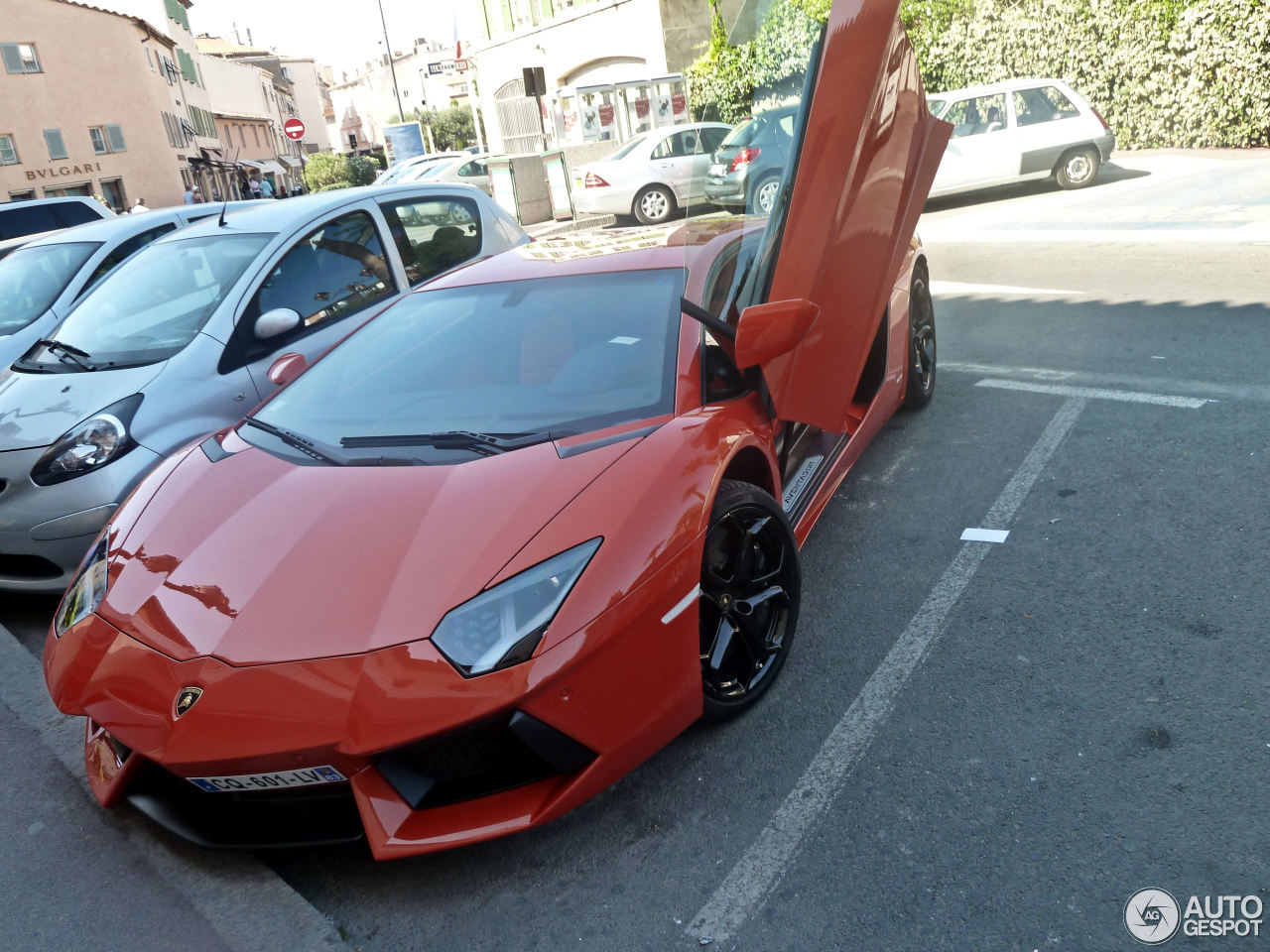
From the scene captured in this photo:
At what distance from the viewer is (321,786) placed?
2.33 metres

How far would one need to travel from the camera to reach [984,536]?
12.9 ft

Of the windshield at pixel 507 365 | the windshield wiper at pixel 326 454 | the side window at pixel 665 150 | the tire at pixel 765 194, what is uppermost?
the tire at pixel 765 194

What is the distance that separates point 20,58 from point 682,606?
44779 mm

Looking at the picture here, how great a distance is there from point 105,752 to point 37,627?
1841mm

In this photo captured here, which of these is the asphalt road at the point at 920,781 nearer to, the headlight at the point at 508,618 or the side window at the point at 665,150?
the headlight at the point at 508,618

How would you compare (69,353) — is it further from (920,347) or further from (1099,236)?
(1099,236)

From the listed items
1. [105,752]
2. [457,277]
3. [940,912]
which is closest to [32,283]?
[457,277]

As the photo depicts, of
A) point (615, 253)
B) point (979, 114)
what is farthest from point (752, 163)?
point (979, 114)

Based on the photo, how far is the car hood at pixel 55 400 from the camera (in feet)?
13.8

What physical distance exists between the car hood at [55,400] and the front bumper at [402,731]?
2116 millimetres

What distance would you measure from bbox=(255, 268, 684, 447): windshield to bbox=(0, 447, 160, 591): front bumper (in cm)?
101

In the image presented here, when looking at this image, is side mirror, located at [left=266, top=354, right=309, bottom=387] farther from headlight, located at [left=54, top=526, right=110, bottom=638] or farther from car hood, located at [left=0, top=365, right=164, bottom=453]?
car hood, located at [left=0, top=365, right=164, bottom=453]

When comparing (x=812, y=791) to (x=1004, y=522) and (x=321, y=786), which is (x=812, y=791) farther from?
(x=1004, y=522)

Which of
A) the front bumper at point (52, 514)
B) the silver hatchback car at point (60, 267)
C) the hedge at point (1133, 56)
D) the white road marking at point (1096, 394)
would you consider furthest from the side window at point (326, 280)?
the hedge at point (1133, 56)
